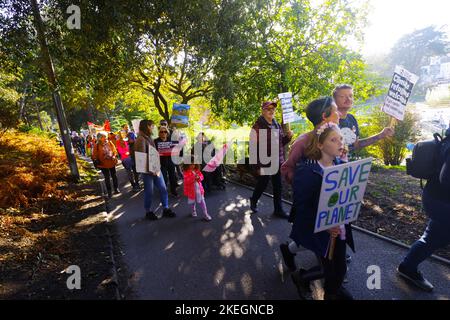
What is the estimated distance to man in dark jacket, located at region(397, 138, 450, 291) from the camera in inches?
98.4

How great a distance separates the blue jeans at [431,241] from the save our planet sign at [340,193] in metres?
0.97

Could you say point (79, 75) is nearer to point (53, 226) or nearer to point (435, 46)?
point (53, 226)

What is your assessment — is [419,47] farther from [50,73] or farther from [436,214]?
[50,73]

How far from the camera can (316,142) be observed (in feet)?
8.16

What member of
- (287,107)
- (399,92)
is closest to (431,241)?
(399,92)

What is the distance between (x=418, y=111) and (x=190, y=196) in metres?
11.8

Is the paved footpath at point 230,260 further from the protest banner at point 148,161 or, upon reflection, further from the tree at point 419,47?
the tree at point 419,47

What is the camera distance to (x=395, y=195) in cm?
618

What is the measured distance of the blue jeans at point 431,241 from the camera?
8.82 ft

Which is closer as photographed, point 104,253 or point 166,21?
point 104,253

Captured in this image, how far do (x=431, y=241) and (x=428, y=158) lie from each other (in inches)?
35.2

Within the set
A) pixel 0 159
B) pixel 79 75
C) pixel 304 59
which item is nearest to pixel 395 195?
pixel 304 59

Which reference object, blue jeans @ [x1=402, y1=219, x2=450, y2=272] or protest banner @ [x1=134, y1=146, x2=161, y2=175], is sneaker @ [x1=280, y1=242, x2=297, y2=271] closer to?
blue jeans @ [x1=402, y1=219, x2=450, y2=272]

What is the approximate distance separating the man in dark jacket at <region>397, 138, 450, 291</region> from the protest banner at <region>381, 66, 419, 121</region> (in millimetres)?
994
